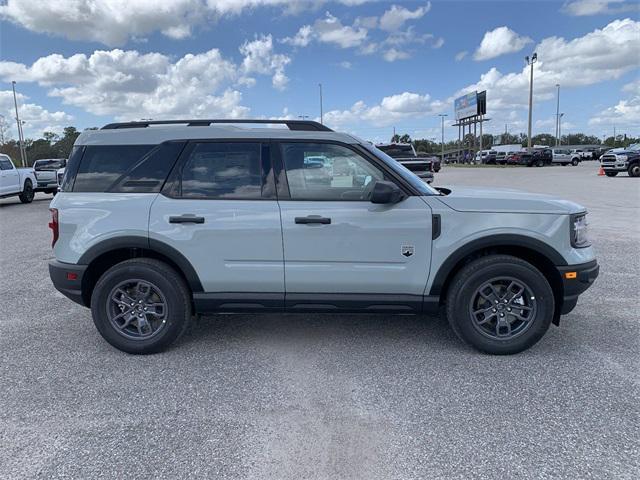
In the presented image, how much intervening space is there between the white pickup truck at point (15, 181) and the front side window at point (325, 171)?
16.9 meters

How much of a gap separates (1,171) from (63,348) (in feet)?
52.1

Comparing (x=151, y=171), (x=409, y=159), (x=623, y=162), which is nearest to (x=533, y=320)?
(x=151, y=171)

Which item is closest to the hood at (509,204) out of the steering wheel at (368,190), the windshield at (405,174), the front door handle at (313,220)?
the windshield at (405,174)

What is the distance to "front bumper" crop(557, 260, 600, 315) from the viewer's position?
3.79 m

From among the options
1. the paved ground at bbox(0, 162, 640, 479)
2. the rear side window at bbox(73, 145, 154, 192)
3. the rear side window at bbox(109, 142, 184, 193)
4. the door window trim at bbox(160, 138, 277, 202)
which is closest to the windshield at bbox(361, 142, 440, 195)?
the door window trim at bbox(160, 138, 277, 202)

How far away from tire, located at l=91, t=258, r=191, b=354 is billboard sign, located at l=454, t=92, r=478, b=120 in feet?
236

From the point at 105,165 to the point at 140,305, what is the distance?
1.21 meters

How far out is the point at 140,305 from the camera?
4.03 m

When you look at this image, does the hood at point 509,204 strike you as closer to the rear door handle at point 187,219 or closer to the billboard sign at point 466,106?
the rear door handle at point 187,219

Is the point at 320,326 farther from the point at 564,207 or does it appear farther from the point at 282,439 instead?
the point at 564,207

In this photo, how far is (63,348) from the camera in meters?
4.21

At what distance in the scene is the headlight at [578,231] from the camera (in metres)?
3.82

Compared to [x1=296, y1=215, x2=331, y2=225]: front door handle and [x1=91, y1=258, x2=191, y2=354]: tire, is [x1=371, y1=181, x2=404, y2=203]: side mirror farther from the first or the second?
[x1=91, y1=258, x2=191, y2=354]: tire

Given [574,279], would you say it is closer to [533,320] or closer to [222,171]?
[533,320]
